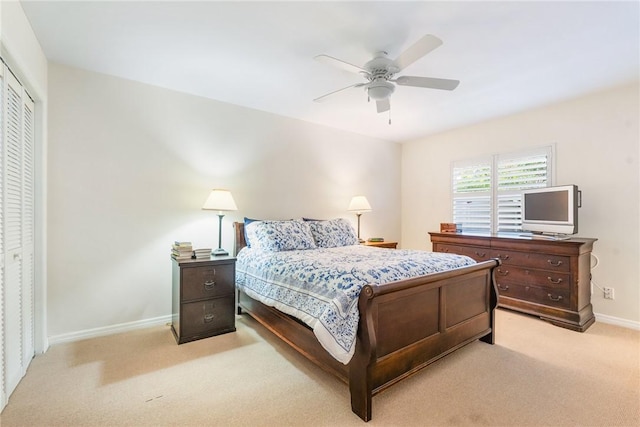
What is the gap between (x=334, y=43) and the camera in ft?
7.64

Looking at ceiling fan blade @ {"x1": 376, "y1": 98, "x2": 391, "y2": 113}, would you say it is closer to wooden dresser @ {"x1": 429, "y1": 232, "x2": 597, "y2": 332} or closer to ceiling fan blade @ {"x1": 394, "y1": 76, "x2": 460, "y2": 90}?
ceiling fan blade @ {"x1": 394, "y1": 76, "x2": 460, "y2": 90}

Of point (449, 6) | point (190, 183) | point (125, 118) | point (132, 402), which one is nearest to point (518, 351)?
point (449, 6)

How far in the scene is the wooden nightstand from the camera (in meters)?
2.70

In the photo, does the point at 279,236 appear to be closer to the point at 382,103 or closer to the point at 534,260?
the point at 382,103

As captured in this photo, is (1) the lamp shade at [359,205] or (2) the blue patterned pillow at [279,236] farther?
(1) the lamp shade at [359,205]

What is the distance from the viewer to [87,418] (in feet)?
5.53

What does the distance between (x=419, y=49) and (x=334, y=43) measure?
27.9 inches

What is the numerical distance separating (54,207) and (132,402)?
6.28ft

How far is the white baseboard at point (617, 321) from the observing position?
10.0 ft

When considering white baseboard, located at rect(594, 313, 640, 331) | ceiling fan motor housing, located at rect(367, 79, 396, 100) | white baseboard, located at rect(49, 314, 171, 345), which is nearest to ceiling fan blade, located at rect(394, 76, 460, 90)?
ceiling fan motor housing, located at rect(367, 79, 396, 100)

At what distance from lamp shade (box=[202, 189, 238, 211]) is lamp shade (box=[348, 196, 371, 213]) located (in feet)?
6.39

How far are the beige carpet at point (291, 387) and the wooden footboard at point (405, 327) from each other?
15 centimetres

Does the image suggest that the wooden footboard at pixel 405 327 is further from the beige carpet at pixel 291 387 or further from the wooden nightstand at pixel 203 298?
the wooden nightstand at pixel 203 298

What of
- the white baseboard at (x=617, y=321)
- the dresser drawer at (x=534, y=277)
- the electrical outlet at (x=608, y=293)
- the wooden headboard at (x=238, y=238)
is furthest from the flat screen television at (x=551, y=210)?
the wooden headboard at (x=238, y=238)
